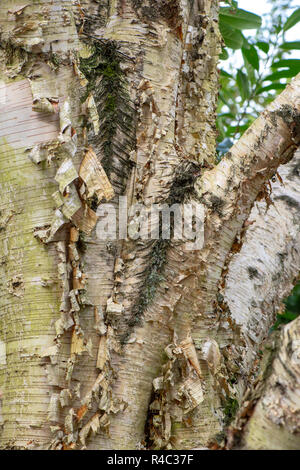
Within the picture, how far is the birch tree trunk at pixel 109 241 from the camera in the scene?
0.97 m

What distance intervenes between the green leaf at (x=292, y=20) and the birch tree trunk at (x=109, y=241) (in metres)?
1.18

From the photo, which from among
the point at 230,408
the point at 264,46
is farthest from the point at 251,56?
the point at 230,408

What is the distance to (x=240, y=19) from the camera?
184 centimetres

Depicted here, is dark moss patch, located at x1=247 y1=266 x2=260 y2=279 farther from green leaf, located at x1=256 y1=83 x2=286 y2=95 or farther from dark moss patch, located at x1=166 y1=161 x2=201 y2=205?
green leaf, located at x1=256 y1=83 x2=286 y2=95

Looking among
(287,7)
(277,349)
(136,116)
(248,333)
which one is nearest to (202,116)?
(136,116)

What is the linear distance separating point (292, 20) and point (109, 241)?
5.26 feet

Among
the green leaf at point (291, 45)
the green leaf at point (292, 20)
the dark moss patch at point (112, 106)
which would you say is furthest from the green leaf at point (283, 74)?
the dark moss patch at point (112, 106)

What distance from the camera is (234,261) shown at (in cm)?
130

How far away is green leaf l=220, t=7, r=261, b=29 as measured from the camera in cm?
183

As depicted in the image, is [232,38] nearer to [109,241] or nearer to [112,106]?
[112,106]

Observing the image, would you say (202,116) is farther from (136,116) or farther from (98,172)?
(98,172)

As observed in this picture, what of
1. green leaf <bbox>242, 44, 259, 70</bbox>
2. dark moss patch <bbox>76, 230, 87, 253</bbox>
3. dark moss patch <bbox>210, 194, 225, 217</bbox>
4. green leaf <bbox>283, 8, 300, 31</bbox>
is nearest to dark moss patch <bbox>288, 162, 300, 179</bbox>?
dark moss patch <bbox>210, 194, 225, 217</bbox>

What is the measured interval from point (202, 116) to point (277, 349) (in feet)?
2.26

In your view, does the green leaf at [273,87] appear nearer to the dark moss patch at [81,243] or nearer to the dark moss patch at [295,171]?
the dark moss patch at [295,171]
